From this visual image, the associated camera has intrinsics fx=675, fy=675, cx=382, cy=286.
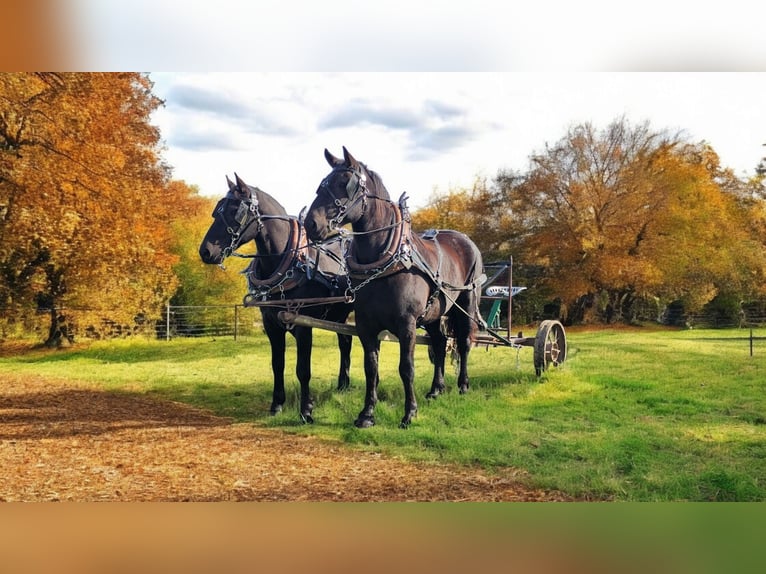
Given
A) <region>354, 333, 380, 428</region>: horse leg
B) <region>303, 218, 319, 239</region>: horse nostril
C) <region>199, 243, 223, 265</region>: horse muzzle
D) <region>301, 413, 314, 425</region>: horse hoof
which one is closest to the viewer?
<region>303, 218, 319, 239</region>: horse nostril

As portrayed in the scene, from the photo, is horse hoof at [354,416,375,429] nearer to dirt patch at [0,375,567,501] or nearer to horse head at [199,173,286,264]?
dirt patch at [0,375,567,501]

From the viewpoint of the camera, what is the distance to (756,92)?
496 centimetres

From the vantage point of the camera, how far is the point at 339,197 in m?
4.41

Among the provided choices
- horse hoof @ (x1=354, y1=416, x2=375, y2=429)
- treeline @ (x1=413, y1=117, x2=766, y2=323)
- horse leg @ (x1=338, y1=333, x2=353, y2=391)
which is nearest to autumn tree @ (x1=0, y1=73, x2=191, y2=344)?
horse leg @ (x1=338, y1=333, x2=353, y2=391)

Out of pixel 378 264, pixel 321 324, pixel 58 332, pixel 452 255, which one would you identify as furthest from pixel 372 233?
pixel 58 332

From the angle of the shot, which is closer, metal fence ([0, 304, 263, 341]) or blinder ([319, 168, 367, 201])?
blinder ([319, 168, 367, 201])

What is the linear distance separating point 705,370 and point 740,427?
47 centimetres

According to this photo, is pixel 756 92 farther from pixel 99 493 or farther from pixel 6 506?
pixel 6 506

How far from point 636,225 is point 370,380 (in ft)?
7.64

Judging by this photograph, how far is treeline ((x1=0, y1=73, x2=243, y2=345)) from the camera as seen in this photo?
5.34 metres

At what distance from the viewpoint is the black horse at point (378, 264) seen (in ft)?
14.5

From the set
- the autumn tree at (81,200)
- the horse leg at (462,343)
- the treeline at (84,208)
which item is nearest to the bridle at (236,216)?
the treeline at (84,208)

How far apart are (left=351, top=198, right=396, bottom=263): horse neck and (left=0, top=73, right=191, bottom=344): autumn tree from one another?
5.47 feet

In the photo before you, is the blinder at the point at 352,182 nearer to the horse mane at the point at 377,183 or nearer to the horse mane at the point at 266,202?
the horse mane at the point at 377,183
